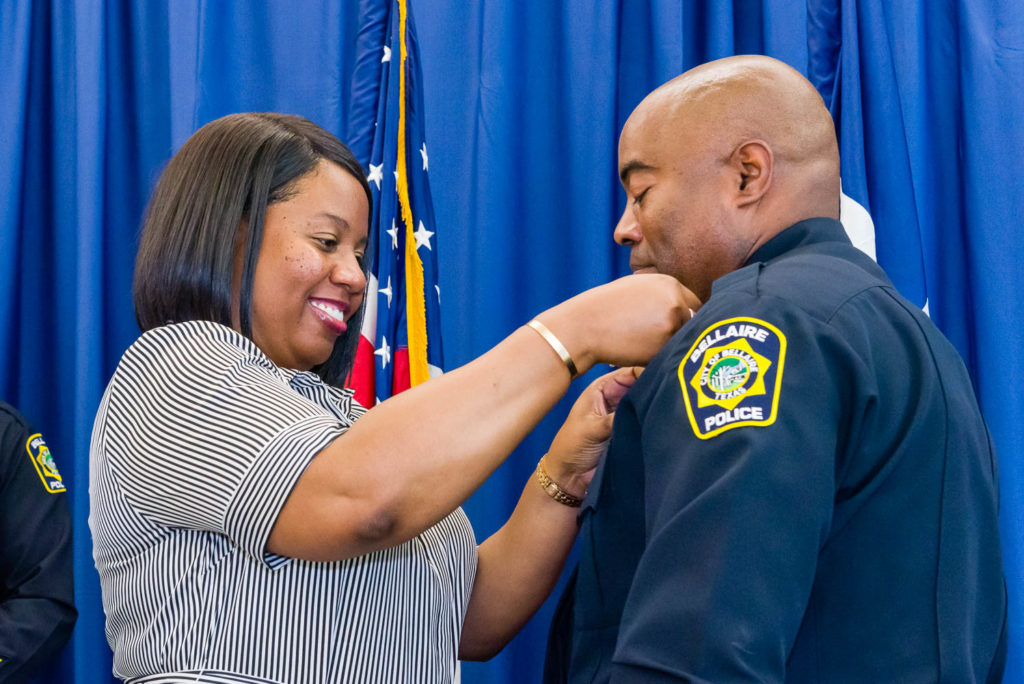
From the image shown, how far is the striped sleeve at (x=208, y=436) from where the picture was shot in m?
0.92

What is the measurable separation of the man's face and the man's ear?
0.04 feet

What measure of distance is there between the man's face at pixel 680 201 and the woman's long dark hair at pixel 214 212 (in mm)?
423

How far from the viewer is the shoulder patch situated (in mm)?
1877

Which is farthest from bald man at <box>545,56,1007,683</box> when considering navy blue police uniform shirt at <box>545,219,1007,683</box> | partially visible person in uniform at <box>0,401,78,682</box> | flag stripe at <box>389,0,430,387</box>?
partially visible person in uniform at <box>0,401,78,682</box>

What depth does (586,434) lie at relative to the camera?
131 cm

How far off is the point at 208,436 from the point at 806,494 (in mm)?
567

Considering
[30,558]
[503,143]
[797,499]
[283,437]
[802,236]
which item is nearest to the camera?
[797,499]

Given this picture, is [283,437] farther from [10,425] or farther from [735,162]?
[10,425]

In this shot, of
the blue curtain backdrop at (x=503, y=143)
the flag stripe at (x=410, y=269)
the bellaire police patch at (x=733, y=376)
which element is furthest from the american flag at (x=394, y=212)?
the bellaire police patch at (x=733, y=376)

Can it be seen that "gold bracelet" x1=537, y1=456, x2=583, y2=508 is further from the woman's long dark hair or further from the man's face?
the woman's long dark hair

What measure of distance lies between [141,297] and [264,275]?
15cm

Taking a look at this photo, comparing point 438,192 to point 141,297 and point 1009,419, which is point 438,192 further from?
point 1009,419

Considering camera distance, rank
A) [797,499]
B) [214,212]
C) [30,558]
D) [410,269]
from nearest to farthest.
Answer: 1. [797,499]
2. [214,212]
3. [30,558]
4. [410,269]

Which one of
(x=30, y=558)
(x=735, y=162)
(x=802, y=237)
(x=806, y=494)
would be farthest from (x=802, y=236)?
(x=30, y=558)
